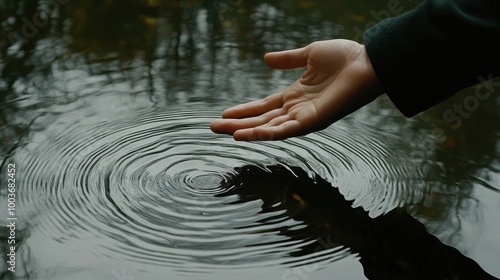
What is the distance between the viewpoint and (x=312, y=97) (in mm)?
2135

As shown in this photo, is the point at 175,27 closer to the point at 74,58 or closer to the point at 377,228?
the point at 74,58

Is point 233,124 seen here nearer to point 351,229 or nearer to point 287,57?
point 287,57

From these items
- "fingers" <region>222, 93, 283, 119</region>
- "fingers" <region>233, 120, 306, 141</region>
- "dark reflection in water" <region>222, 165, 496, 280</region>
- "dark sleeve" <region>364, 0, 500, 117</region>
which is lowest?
"dark reflection in water" <region>222, 165, 496, 280</region>

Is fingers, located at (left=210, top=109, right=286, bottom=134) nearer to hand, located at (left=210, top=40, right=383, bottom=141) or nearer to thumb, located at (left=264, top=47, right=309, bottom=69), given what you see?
hand, located at (left=210, top=40, right=383, bottom=141)

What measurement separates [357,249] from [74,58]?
5.01ft

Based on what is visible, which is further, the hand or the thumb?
the thumb

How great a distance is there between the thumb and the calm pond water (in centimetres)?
26

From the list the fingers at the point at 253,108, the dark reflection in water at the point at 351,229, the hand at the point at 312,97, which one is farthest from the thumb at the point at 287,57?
the dark reflection in water at the point at 351,229

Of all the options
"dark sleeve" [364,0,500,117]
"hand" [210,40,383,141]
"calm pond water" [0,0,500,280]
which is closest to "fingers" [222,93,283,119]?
"hand" [210,40,383,141]

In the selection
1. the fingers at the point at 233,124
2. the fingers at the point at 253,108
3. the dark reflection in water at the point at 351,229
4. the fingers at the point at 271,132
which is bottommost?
the dark reflection in water at the point at 351,229

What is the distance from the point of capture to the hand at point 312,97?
6.54 ft

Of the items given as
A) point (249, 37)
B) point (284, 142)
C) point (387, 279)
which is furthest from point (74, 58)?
point (387, 279)

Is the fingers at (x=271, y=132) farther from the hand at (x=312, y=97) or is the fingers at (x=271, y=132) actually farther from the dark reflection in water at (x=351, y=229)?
the dark reflection in water at (x=351, y=229)

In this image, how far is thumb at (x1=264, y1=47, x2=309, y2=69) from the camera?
2.20 meters
